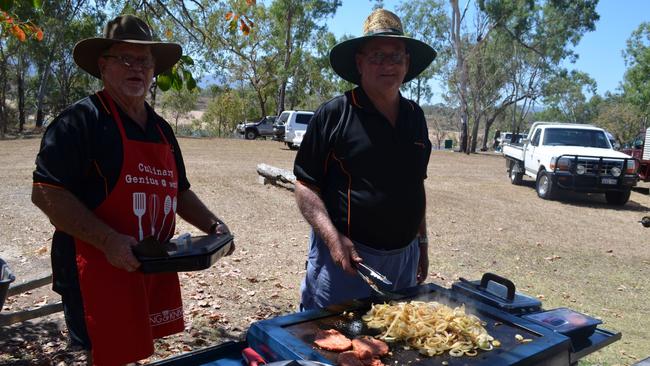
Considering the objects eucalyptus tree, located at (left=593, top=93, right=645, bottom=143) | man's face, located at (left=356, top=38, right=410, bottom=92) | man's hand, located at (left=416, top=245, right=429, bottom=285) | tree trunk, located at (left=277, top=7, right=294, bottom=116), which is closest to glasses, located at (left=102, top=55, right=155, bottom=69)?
man's face, located at (left=356, top=38, right=410, bottom=92)

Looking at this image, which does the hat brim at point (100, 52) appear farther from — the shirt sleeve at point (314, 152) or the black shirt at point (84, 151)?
the shirt sleeve at point (314, 152)

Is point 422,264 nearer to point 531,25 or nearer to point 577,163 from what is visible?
point 577,163

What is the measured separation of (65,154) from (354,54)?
1645 mm

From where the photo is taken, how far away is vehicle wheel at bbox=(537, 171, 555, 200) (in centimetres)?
1330

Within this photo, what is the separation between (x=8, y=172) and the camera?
13914 millimetres

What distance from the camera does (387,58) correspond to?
2826 millimetres

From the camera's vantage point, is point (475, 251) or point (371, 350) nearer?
point (371, 350)

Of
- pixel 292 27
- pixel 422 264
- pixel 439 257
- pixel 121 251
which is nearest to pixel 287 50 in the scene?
Answer: pixel 292 27

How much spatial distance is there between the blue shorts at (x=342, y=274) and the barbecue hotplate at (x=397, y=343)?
41 centimetres

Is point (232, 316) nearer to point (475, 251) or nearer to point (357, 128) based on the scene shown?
point (357, 128)

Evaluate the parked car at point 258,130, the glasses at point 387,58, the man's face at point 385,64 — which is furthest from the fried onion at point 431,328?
the parked car at point 258,130

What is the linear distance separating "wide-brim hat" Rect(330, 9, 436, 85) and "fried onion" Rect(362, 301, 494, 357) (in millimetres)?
1402

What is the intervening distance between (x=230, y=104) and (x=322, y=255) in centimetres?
4723

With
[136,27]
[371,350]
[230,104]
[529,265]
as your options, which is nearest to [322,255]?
[371,350]
